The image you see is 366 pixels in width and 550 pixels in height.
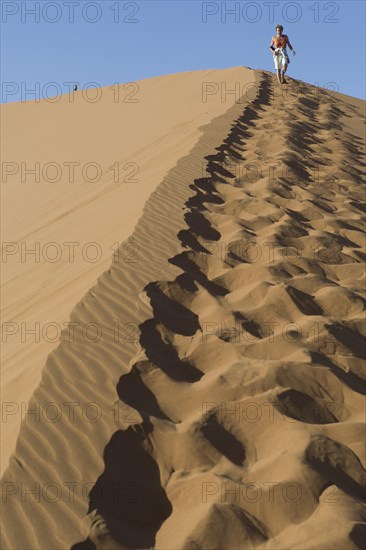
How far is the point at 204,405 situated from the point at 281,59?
51.0 feet

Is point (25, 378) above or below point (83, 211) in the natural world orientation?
above

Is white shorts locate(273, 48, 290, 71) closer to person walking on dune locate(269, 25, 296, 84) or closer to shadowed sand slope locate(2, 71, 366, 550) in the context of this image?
person walking on dune locate(269, 25, 296, 84)

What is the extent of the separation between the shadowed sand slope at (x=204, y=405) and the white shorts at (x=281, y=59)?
38.9 ft

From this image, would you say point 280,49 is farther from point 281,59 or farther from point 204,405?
point 204,405

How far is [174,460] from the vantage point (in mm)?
2846

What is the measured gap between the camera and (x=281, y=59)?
1709cm

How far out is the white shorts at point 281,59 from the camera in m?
16.6

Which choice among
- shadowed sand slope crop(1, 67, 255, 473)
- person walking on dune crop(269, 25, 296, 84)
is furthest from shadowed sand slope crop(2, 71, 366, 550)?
person walking on dune crop(269, 25, 296, 84)

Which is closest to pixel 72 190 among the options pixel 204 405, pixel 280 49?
pixel 204 405

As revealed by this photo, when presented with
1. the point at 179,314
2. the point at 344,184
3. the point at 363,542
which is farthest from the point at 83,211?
the point at 363,542

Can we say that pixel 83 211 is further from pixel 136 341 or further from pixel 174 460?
pixel 174 460

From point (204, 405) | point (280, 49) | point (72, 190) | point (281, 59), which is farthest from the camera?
point (281, 59)

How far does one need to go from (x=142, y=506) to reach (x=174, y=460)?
0.98 feet

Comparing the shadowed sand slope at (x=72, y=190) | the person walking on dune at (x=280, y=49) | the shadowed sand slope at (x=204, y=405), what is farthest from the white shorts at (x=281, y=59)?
the shadowed sand slope at (x=204, y=405)
